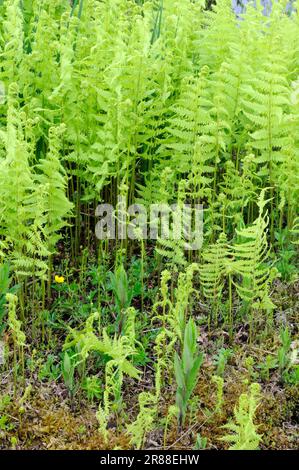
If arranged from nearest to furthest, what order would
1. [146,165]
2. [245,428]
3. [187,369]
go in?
[245,428]
[187,369]
[146,165]

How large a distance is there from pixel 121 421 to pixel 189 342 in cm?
51

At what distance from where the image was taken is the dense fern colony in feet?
13.2

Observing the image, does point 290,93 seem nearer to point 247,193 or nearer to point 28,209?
point 247,193

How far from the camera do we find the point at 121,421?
3668 mm

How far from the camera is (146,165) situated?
508cm

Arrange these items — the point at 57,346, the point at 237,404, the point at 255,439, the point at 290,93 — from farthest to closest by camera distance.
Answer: the point at 290,93 → the point at 57,346 → the point at 237,404 → the point at 255,439

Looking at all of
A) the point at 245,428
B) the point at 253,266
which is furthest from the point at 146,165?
the point at 245,428

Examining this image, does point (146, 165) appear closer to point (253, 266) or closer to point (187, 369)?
point (253, 266)

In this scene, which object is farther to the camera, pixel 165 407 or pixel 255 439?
pixel 165 407

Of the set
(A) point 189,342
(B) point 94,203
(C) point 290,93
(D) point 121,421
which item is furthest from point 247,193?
(D) point 121,421

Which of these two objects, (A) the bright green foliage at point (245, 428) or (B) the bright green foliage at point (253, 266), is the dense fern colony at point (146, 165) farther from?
(A) the bright green foliage at point (245, 428)

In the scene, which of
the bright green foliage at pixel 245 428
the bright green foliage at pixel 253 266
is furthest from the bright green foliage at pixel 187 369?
the bright green foliage at pixel 253 266

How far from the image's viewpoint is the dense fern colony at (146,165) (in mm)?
4016

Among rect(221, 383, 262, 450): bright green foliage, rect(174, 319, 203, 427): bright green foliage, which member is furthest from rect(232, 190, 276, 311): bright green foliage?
rect(221, 383, 262, 450): bright green foliage
